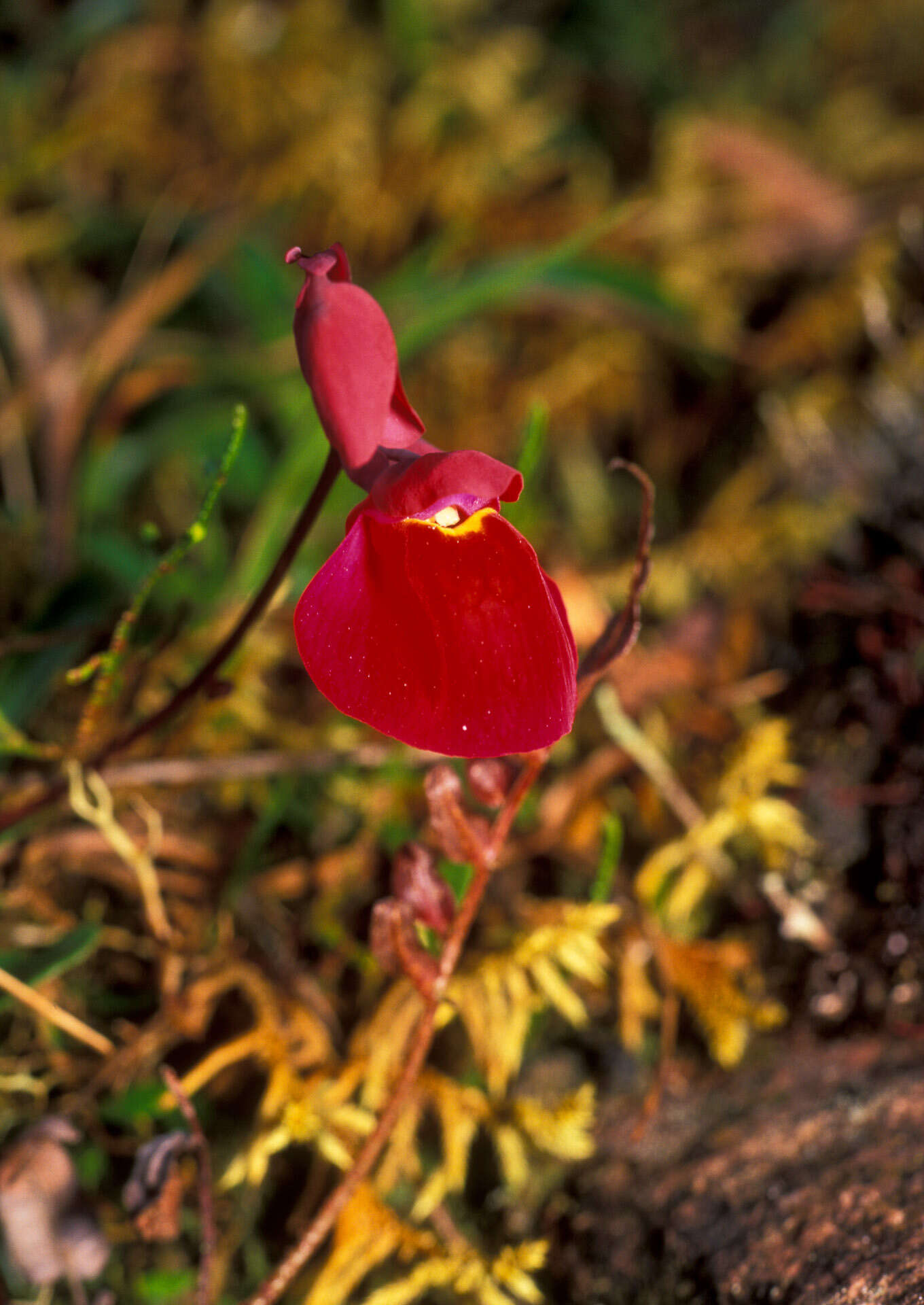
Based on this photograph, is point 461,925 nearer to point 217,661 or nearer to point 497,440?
point 217,661

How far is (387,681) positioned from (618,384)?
1.14m

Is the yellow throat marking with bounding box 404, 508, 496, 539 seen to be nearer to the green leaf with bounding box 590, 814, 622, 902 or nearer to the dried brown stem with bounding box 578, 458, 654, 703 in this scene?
the dried brown stem with bounding box 578, 458, 654, 703

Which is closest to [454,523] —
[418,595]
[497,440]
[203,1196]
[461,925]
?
[418,595]

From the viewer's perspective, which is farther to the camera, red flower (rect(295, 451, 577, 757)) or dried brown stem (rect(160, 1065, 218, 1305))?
dried brown stem (rect(160, 1065, 218, 1305))

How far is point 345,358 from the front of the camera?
1.87 ft

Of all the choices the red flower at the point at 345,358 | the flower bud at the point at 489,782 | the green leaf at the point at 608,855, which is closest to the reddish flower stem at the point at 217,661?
the red flower at the point at 345,358

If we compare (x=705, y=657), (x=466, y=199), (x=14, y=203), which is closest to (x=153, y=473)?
(x=14, y=203)

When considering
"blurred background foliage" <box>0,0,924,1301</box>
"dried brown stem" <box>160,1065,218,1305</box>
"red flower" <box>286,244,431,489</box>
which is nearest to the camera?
"red flower" <box>286,244,431,489</box>

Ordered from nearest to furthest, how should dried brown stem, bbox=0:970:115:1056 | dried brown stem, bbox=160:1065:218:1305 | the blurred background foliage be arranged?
dried brown stem, bbox=160:1065:218:1305, dried brown stem, bbox=0:970:115:1056, the blurred background foliage

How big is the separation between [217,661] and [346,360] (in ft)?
0.94

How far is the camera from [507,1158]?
842 mm

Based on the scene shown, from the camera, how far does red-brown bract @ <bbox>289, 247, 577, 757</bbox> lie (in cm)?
57

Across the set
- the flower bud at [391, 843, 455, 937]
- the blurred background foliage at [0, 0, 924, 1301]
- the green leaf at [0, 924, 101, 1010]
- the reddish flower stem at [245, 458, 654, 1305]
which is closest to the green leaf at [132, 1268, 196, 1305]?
the blurred background foliage at [0, 0, 924, 1301]

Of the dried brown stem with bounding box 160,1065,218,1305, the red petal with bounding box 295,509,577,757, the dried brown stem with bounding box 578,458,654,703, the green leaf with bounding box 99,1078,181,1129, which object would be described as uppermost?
Answer: the red petal with bounding box 295,509,577,757
